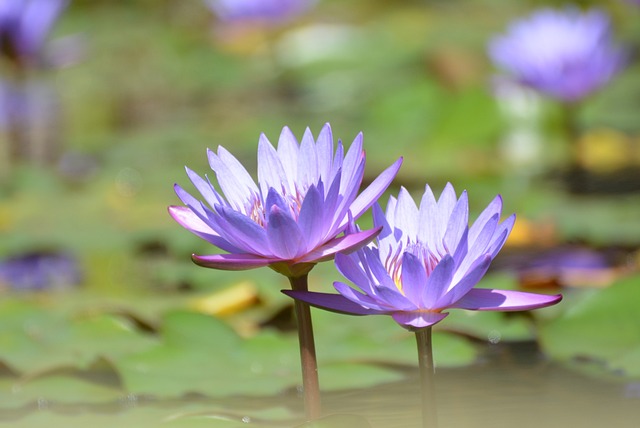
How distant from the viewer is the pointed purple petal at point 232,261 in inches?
31.9

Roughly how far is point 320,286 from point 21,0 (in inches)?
65.1

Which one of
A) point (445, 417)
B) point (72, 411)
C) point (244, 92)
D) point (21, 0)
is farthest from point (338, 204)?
point (244, 92)

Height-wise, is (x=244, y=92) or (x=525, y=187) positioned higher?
(x=244, y=92)

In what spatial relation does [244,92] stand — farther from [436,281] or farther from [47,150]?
[436,281]

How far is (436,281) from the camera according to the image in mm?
782

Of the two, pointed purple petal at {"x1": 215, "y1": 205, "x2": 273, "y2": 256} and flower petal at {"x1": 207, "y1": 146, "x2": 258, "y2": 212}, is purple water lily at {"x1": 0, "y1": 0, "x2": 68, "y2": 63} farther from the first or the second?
pointed purple petal at {"x1": 215, "y1": 205, "x2": 273, "y2": 256}

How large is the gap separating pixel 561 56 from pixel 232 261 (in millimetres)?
2102

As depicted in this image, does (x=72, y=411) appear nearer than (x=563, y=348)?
Yes

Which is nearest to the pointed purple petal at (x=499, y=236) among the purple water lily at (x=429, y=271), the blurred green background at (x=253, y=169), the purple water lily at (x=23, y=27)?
the purple water lily at (x=429, y=271)

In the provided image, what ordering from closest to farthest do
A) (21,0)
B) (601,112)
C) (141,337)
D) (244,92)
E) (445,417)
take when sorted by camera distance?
(445,417)
(141,337)
(21,0)
(601,112)
(244,92)

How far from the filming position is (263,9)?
13.5 ft

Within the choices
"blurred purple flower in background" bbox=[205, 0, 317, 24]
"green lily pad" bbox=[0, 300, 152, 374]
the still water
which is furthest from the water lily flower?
"blurred purple flower in background" bbox=[205, 0, 317, 24]

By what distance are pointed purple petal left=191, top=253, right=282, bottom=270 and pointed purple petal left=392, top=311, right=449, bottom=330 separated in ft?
0.37

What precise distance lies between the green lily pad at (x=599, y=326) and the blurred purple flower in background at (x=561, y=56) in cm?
138
